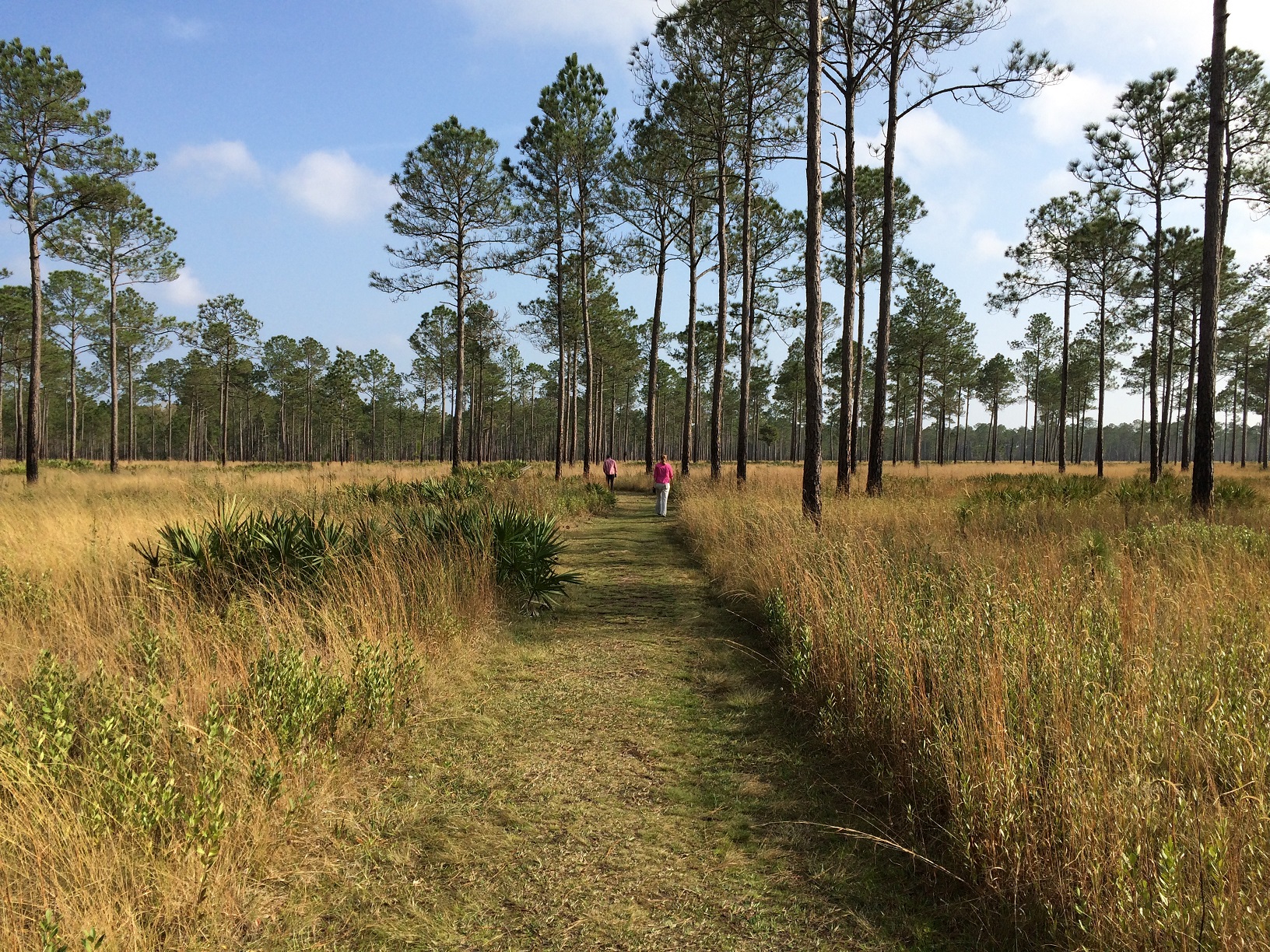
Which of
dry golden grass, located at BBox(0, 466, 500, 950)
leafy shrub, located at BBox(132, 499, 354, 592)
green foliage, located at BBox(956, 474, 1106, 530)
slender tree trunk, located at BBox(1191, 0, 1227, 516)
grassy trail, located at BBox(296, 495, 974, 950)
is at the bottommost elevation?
grassy trail, located at BBox(296, 495, 974, 950)

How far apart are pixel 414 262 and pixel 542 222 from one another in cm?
521

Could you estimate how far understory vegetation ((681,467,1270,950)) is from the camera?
1886 millimetres

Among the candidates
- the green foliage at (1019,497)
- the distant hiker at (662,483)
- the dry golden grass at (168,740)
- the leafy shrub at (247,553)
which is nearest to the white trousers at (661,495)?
the distant hiker at (662,483)

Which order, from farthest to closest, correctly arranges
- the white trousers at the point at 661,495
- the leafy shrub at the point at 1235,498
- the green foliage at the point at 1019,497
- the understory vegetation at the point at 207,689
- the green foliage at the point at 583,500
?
the white trousers at the point at 661,495
the green foliage at the point at 583,500
the leafy shrub at the point at 1235,498
the green foliage at the point at 1019,497
the understory vegetation at the point at 207,689

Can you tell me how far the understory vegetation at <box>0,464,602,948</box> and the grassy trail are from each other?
33 cm

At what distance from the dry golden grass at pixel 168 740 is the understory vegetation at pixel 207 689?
1 centimetres

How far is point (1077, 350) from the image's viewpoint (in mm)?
47875

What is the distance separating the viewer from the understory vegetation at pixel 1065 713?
6.19 feet

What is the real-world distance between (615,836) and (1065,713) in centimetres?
216

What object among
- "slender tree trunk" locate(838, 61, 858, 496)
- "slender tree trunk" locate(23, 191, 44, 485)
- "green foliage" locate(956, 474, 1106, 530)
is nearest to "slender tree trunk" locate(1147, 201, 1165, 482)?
"green foliage" locate(956, 474, 1106, 530)

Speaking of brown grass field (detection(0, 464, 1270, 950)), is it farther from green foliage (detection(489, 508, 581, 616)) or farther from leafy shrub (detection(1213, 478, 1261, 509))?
leafy shrub (detection(1213, 478, 1261, 509))

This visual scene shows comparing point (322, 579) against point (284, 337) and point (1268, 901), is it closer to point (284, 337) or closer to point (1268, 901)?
point (1268, 901)

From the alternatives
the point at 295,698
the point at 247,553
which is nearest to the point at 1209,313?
the point at 295,698

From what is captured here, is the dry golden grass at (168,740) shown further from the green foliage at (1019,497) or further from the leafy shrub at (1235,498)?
the leafy shrub at (1235,498)
